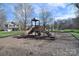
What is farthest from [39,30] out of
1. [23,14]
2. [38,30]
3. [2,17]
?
[2,17]

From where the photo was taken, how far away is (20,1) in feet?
6.40

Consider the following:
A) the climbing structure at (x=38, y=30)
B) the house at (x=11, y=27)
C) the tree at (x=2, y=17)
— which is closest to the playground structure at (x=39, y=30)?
the climbing structure at (x=38, y=30)

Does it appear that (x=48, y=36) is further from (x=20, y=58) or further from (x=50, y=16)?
(x=20, y=58)

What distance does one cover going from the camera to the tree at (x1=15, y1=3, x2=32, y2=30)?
1.96 m

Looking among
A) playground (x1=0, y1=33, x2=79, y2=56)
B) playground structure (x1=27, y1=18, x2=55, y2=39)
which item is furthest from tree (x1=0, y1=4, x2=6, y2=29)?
playground structure (x1=27, y1=18, x2=55, y2=39)

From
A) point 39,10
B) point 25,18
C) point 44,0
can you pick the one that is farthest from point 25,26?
point 44,0

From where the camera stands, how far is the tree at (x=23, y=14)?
196cm

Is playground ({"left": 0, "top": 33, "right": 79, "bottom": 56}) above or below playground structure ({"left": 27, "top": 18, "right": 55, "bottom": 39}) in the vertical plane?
below

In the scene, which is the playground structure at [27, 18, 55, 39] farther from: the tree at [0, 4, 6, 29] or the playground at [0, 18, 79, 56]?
the tree at [0, 4, 6, 29]

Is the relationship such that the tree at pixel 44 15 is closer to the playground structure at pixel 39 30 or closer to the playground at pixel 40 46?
the playground structure at pixel 39 30

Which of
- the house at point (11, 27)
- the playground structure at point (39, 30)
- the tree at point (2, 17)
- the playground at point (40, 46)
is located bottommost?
the playground at point (40, 46)

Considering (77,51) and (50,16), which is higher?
(50,16)

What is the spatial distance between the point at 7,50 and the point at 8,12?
0.41 m

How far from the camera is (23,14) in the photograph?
197cm
